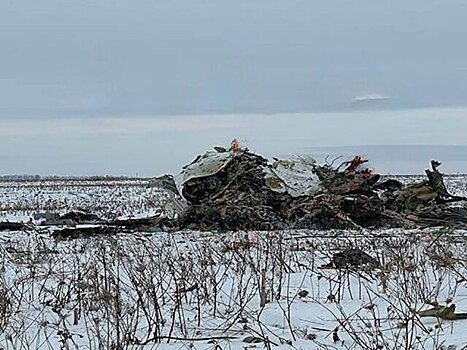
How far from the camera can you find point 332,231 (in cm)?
1299

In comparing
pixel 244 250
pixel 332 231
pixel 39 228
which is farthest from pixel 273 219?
pixel 244 250

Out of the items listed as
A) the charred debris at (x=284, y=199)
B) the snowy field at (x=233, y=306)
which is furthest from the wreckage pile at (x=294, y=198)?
the snowy field at (x=233, y=306)

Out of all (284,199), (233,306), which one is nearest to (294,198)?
(284,199)

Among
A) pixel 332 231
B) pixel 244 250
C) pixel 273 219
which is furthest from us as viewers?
pixel 273 219

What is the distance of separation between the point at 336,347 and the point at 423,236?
658 cm

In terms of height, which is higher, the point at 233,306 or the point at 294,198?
the point at 294,198

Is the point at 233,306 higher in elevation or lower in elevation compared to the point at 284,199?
lower

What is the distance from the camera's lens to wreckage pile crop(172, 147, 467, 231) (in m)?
13.9

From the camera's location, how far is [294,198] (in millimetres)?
Answer: 14484

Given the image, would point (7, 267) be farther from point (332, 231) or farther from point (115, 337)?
point (332, 231)

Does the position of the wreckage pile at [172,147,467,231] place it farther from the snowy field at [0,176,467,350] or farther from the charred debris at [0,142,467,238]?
the snowy field at [0,176,467,350]

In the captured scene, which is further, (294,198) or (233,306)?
(294,198)

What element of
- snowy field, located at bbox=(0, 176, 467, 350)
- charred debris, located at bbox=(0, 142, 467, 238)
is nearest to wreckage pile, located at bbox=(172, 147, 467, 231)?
charred debris, located at bbox=(0, 142, 467, 238)

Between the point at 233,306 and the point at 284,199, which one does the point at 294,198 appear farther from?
the point at 233,306
